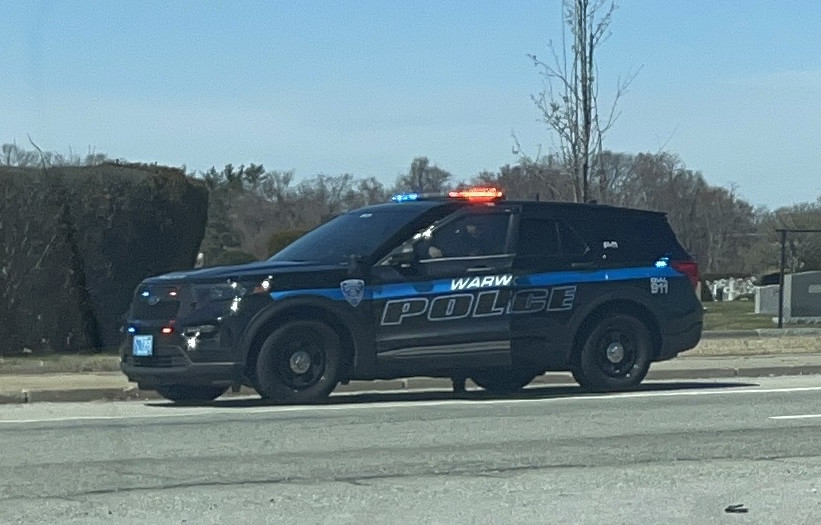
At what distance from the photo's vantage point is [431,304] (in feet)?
43.5

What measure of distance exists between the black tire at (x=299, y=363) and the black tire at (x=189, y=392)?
43.6 inches

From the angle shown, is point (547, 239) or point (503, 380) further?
point (503, 380)

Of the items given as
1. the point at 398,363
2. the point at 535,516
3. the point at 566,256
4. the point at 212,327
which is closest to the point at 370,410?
the point at 398,363

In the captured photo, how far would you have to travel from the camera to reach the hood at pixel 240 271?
12742mm

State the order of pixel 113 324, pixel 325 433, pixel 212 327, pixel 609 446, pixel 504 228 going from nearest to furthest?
pixel 609 446
pixel 325 433
pixel 212 327
pixel 504 228
pixel 113 324

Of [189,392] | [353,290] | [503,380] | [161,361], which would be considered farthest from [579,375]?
[161,361]

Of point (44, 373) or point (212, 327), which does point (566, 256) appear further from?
point (44, 373)

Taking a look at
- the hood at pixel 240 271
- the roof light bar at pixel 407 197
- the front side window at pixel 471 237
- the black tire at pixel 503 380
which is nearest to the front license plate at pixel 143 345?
the hood at pixel 240 271

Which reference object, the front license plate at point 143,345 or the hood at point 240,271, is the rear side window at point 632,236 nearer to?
the hood at point 240,271

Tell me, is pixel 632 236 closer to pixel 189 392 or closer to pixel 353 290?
pixel 353 290

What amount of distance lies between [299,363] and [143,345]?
1389 millimetres

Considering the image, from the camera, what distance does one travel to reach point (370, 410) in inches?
504

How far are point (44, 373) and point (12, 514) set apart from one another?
909cm

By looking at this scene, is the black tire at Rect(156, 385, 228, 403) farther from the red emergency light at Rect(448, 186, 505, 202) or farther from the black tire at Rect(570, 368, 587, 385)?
the black tire at Rect(570, 368, 587, 385)
